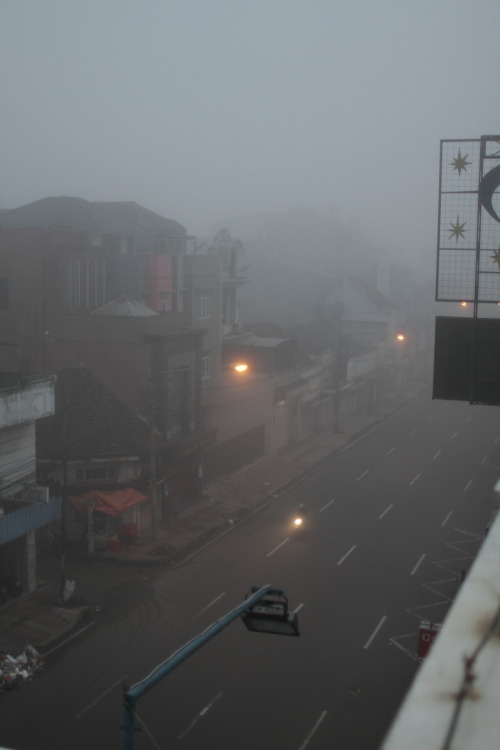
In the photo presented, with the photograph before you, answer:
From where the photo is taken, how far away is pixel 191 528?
27828 millimetres

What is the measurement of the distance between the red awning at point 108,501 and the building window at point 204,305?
11.7 metres

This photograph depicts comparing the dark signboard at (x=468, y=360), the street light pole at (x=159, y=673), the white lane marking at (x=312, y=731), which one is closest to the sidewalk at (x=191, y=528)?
the white lane marking at (x=312, y=731)

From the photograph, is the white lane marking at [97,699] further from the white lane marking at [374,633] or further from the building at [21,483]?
the white lane marking at [374,633]

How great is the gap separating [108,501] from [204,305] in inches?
518

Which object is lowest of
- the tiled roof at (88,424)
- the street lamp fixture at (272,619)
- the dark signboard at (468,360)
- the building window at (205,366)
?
the tiled roof at (88,424)

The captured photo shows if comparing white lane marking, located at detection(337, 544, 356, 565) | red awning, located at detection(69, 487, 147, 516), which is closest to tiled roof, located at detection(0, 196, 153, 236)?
red awning, located at detection(69, 487, 147, 516)

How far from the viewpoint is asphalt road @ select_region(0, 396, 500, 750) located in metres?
14.8

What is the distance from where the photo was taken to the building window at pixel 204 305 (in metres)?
35.9

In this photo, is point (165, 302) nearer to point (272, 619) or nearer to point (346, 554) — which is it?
point (346, 554)

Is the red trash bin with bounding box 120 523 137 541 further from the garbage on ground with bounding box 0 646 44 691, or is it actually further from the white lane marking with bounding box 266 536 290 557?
the garbage on ground with bounding box 0 646 44 691

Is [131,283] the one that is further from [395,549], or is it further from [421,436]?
[421,436]

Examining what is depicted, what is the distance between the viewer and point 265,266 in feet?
224

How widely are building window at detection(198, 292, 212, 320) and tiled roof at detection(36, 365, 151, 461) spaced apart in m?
8.52

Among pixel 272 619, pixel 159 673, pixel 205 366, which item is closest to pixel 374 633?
pixel 272 619
